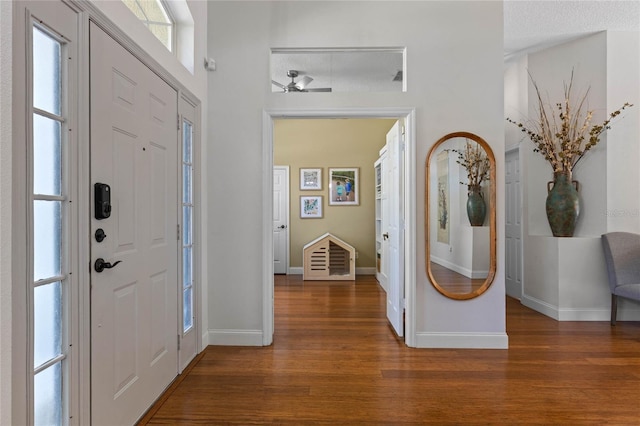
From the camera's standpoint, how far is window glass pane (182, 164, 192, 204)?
8.81 ft

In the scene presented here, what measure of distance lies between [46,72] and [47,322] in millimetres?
960

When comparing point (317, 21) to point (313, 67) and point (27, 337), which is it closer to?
point (313, 67)

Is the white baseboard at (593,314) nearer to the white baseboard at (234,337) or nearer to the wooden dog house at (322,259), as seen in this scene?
the wooden dog house at (322,259)

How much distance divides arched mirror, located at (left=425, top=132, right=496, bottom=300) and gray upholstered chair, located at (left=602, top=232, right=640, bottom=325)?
1.56 m

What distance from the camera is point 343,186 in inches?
260

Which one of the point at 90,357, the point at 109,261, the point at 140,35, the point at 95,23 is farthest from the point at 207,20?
the point at 90,357

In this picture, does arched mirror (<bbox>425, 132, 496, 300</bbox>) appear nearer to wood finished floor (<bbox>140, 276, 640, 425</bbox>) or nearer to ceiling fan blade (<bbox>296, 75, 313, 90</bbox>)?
wood finished floor (<bbox>140, 276, 640, 425</bbox>)

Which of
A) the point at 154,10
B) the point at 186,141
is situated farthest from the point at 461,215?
the point at 154,10

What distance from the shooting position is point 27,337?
4.08 ft

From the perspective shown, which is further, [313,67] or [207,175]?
[313,67]

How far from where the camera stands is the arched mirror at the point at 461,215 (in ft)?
10.1

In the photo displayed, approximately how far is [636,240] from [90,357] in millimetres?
4669

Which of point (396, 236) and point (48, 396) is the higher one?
point (396, 236)

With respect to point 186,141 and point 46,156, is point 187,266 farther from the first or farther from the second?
point 46,156
